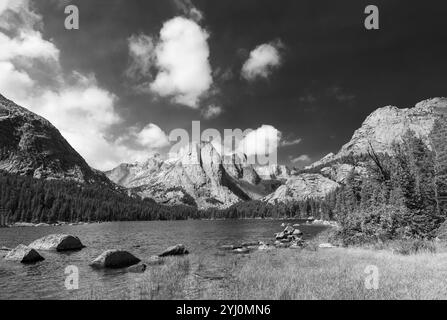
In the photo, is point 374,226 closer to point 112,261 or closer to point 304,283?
point 304,283

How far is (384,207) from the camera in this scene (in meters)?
47.6

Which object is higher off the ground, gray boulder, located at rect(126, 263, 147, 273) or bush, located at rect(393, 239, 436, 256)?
bush, located at rect(393, 239, 436, 256)

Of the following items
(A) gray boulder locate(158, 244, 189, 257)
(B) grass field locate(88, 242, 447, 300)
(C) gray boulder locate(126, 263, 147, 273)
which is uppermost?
(B) grass field locate(88, 242, 447, 300)

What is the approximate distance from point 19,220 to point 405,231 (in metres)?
185

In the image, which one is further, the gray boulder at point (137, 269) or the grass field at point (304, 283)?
the gray boulder at point (137, 269)

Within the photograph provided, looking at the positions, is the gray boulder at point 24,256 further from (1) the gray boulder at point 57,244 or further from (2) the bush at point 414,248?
(2) the bush at point 414,248

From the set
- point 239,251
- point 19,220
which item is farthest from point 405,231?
point 19,220

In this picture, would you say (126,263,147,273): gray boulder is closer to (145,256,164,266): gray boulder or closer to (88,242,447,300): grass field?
(88,242,447,300): grass field

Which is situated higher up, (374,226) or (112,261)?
(374,226)

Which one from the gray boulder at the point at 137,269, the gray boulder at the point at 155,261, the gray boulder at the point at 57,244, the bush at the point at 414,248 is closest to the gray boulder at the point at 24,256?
the gray boulder at the point at 57,244

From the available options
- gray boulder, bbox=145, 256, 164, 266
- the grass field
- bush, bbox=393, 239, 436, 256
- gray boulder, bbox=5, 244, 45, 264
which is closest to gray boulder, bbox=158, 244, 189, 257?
gray boulder, bbox=145, 256, 164, 266

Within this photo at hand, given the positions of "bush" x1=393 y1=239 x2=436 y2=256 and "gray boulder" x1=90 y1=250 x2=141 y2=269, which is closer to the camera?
"bush" x1=393 y1=239 x2=436 y2=256

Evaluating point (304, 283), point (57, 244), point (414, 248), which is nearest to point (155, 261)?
point (57, 244)
